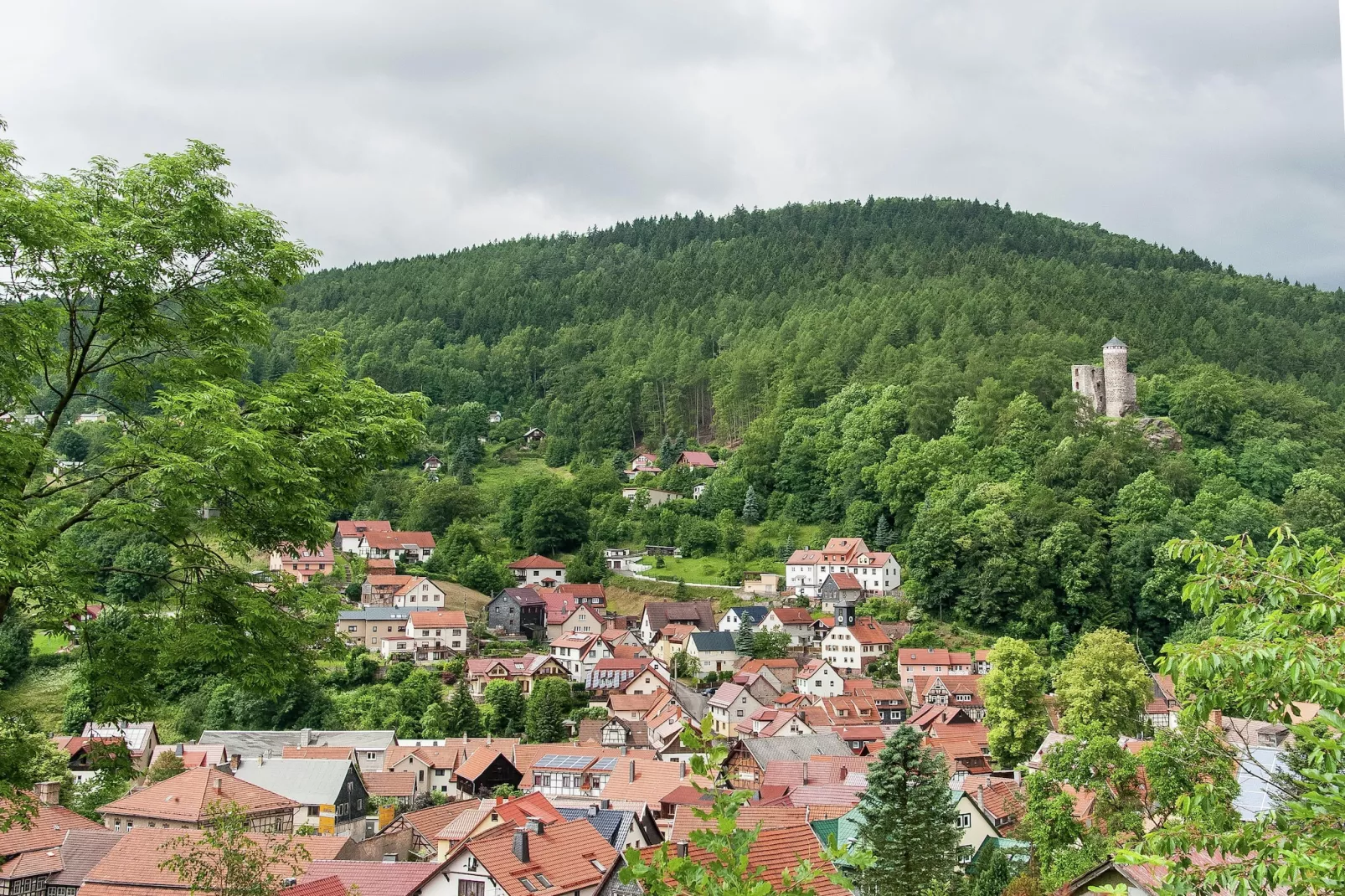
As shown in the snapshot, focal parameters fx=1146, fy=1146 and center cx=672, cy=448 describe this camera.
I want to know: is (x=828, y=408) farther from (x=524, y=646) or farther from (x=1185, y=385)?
(x=524, y=646)

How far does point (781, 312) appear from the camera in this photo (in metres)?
115

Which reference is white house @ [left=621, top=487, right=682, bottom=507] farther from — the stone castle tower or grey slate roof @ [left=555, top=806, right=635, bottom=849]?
grey slate roof @ [left=555, top=806, right=635, bottom=849]

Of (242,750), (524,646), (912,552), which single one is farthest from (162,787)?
(912,552)

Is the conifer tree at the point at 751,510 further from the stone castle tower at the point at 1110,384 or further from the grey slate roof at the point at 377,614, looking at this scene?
the grey slate roof at the point at 377,614

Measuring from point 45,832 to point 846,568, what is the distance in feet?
156

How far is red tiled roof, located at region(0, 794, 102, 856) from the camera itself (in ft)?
71.0

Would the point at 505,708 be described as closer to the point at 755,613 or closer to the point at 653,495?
the point at 755,613

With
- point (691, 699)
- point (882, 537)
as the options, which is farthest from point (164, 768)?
point (882, 537)

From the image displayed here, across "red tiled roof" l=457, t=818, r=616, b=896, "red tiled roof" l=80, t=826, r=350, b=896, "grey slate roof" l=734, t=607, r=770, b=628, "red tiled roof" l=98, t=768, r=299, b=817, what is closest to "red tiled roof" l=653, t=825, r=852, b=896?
"red tiled roof" l=457, t=818, r=616, b=896

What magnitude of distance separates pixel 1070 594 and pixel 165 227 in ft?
186

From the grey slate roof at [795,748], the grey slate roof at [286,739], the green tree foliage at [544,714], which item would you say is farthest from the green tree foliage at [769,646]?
the grey slate roof at [286,739]

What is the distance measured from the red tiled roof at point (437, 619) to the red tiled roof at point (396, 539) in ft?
47.7

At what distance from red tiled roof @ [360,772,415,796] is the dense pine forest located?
15.2 meters

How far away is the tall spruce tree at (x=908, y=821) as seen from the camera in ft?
68.7
